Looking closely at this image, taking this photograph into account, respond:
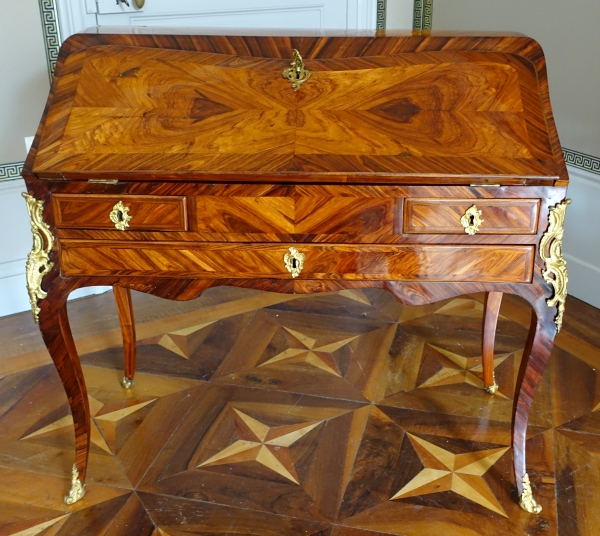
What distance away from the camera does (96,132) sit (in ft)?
5.24

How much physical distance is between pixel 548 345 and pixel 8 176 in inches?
79.9

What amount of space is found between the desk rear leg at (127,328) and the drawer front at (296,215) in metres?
0.66

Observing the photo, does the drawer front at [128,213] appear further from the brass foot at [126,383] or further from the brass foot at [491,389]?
the brass foot at [491,389]

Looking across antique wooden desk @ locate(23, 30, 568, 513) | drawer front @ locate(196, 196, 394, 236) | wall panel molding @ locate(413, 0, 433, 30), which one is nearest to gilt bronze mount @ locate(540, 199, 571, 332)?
antique wooden desk @ locate(23, 30, 568, 513)

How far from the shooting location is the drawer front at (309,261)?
1555 mm

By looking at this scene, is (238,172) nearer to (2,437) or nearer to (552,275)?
(552,275)

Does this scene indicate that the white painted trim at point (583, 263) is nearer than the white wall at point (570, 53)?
No

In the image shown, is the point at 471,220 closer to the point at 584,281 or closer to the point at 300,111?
the point at 300,111

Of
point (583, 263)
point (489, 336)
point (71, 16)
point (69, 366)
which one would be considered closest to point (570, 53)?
point (583, 263)

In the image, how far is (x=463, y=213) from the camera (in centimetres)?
152

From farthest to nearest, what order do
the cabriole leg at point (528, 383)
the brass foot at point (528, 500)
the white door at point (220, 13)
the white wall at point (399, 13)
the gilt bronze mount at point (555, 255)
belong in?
1. the white wall at point (399, 13)
2. the white door at point (220, 13)
3. the brass foot at point (528, 500)
4. the cabriole leg at point (528, 383)
5. the gilt bronze mount at point (555, 255)

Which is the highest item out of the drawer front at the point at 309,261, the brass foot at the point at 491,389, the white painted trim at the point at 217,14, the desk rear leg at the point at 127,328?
the white painted trim at the point at 217,14

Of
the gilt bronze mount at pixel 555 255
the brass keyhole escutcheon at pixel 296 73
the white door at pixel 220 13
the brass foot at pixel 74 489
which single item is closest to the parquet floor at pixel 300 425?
the brass foot at pixel 74 489

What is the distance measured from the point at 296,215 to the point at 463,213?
354 millimetres
